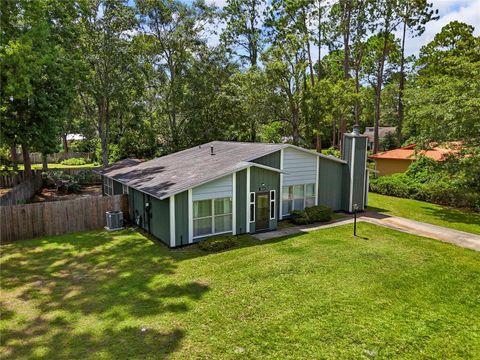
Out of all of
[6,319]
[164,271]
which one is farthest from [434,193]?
[6,319]

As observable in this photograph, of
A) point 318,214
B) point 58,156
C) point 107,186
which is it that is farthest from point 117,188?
point 58,156

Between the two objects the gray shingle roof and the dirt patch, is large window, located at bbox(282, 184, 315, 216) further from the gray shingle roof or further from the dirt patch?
the dirt patch

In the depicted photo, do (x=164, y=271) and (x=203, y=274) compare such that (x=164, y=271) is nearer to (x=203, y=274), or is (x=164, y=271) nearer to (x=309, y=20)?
(x=203, y=274)

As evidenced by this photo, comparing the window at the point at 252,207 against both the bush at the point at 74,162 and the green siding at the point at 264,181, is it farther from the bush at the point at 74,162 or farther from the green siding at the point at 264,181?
the bush at the point at 74,162

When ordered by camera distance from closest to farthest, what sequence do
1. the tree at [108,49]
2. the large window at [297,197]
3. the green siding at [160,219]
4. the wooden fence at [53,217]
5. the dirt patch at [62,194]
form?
the green siding at [160,219]
the wooden fence at [53,217]
the large window at [297,197]
the dirt patch at [62,194]
the tree at [108,49]

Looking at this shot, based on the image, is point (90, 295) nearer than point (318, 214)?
Yes

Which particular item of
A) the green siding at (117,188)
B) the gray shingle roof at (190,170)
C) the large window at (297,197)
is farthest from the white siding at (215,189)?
the green siding at (117,188)

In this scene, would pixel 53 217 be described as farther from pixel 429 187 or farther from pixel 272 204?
pixel 429 187

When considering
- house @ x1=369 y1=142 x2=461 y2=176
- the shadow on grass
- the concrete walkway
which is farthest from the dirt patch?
house @ x1=369 y1=142 x2=461 y2=176
